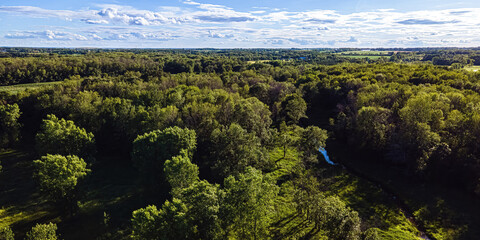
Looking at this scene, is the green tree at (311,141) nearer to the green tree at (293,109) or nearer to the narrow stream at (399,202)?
the narrow stream at (399,202)

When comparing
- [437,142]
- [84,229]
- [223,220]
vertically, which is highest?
[437,142]

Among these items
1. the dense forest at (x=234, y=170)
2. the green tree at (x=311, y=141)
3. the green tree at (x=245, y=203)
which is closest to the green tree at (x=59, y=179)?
the dense forest at (x=234, y=170)

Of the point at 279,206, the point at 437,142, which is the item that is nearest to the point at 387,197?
the point at 437,142

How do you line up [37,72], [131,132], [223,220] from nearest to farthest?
1. [223,220]
2. [131,132]
3. [37,72]

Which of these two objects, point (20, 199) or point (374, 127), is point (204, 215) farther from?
point (374, 127)

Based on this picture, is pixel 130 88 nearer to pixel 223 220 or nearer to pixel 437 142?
pixel 223 220
